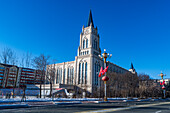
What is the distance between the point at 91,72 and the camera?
59250mm

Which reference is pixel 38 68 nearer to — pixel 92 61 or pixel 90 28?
pixel 92 61

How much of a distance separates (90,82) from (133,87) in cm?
1859

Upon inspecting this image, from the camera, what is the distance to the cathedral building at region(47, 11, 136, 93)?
59.2 meters

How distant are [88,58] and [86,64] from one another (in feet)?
9.93

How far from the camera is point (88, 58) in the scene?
61875mm

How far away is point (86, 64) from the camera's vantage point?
2454 inches

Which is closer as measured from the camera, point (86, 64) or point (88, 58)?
point (88, 58)

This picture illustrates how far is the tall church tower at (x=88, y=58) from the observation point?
59219 millimetres

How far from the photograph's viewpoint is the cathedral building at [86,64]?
5916 centimetres

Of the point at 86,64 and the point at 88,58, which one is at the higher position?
the point at 88,58

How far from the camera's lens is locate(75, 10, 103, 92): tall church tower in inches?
2331

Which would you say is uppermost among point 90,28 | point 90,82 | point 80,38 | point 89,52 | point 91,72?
point 90,28

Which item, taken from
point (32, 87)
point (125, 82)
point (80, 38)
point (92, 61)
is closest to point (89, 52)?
point (92, 61)

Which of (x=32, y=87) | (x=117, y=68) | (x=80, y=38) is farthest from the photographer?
(x=117, y=68)
